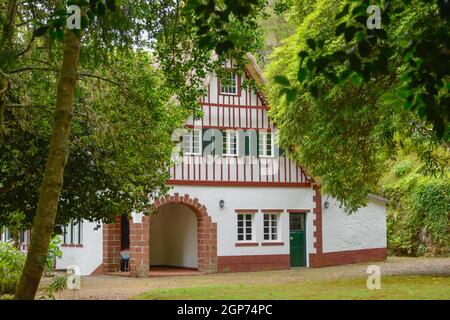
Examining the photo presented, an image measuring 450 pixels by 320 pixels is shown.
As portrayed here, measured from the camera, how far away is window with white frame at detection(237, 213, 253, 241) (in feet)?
88.6

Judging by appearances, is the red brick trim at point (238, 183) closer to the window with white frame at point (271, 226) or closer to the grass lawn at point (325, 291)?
the window with white frame at point (271, 226)

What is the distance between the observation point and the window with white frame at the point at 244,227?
1064 inches

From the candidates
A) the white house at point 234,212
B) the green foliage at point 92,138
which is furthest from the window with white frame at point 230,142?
the green foliage at point 92,138

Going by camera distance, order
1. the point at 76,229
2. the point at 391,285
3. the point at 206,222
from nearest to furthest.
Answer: the point at 391,285, the point at 206,222, the point at 76,229

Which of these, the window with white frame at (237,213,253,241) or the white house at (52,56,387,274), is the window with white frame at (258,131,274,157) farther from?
the window with white frame at (237,213,253,241)

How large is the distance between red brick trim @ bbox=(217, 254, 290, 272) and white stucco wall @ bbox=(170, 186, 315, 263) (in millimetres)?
151

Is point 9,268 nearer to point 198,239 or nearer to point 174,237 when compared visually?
point 198,239

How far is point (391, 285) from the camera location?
18.2m

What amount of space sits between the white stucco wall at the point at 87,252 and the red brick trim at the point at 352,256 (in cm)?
862

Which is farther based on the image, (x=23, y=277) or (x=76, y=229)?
(x=76, y=229)

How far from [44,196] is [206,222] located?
17.7 meters

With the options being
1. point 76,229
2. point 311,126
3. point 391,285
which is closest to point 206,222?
point 76,229

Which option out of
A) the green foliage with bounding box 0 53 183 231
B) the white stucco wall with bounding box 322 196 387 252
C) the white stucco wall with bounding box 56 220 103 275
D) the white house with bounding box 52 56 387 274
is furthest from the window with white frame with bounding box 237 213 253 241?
the green foliage with bounding box 0 53 183 231
